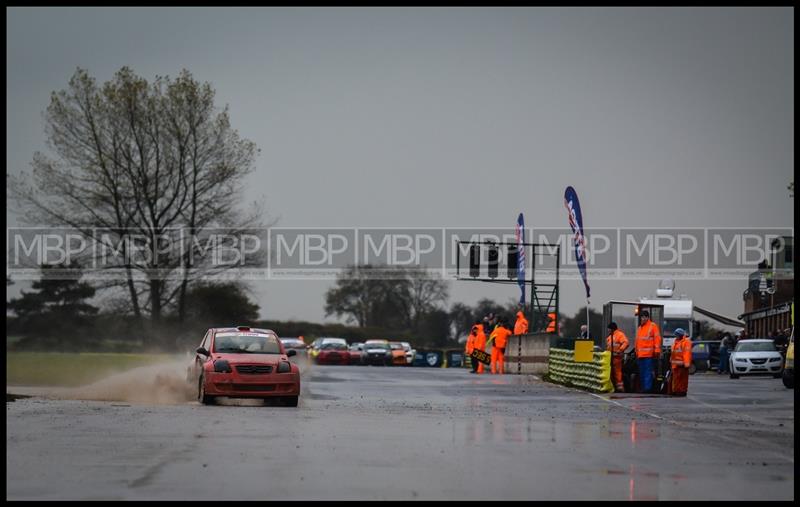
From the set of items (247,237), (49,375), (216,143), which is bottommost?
(49,375)

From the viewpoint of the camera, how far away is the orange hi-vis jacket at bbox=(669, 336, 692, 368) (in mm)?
27219

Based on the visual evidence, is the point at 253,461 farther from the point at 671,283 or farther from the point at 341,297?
the point at 341,297

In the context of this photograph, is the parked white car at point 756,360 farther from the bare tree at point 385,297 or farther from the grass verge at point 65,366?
the bare tree at point 385,297

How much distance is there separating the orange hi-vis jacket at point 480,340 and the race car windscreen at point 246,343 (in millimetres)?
19871

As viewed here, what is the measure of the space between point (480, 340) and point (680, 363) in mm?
17384

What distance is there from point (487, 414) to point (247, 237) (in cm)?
4305

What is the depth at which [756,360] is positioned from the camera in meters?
45.8

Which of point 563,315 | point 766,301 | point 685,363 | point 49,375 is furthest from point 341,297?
point 685,363

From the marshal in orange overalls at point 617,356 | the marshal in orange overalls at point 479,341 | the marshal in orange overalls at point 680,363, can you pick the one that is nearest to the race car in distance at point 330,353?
the marshal in orange overalls at point 479,341

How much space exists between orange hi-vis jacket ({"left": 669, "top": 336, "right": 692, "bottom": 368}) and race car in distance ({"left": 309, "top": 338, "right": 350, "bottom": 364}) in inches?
1677

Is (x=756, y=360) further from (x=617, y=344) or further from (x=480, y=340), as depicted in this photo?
(x=617, y=344)

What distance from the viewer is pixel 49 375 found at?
40.4 m

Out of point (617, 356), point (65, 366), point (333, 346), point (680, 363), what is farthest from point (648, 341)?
point (333, 346)

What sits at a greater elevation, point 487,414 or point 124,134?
point 124,134
